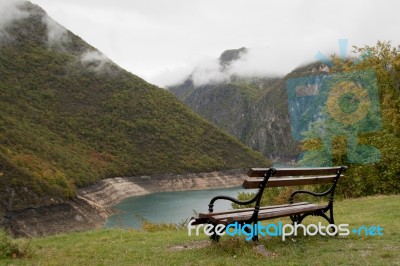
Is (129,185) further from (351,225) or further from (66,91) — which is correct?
(351,225)

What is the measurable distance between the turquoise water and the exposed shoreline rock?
95.0 inches

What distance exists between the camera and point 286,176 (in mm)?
6723

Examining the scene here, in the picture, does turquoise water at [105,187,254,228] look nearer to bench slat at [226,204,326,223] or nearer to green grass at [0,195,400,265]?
green grass at [0,195,400,265]

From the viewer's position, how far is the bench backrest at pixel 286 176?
19.6 ft

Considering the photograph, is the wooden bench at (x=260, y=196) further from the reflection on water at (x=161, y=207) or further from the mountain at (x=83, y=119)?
the mountain at (x=83, y=119)

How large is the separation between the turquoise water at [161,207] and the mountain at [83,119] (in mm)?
8912

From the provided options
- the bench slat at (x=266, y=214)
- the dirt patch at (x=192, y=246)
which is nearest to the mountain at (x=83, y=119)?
the dirt patch at (x=192, y=246)

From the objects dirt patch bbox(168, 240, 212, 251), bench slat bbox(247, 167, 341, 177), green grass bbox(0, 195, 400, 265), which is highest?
bench slat bbox(247, 167, 341, 177)

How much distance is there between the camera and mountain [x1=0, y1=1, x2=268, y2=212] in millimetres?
83438

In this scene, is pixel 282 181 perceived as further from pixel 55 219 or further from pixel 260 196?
pixel 55 219

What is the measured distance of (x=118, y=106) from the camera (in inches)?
5022

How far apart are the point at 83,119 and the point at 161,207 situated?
54.2 metres

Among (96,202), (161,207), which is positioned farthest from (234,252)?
(96,202)

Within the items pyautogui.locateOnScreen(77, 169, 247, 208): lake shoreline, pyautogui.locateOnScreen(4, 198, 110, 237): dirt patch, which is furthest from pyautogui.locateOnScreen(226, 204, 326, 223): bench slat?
pyautogui.locateOnScreen(77, 169, 247, 208): lake shoreline
